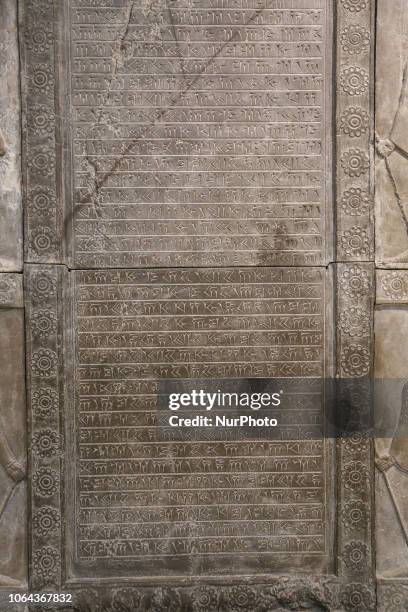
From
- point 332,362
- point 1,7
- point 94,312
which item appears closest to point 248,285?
point 332,362

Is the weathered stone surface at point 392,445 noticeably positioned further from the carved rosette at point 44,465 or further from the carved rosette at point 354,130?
the carved rosette at point 44,465

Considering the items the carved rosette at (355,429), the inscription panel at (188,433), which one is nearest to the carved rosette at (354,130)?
the carved rosette at (355,429)

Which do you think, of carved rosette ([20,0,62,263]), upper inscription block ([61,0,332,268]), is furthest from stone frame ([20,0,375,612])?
upper inscription block ([61,0,332,268])

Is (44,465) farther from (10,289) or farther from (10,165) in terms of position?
(10,165)

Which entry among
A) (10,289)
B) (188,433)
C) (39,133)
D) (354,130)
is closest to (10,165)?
(39,133)

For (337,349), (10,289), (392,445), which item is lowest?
(392,445)

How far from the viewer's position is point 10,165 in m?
3.46

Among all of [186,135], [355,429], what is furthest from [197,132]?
[355,429]

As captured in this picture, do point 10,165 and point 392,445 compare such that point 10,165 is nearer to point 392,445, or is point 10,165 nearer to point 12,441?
point 12,441

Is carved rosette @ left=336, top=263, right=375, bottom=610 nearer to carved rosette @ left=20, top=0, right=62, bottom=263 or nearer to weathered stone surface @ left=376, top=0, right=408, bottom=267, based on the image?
weathered stone surface @ left=376, top=0, right=408, bottom=267

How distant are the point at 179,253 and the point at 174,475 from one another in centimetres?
135

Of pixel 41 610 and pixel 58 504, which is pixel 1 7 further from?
pixel 41 610

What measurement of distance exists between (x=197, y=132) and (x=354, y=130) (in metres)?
0.95

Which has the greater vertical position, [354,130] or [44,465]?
[354,130]
